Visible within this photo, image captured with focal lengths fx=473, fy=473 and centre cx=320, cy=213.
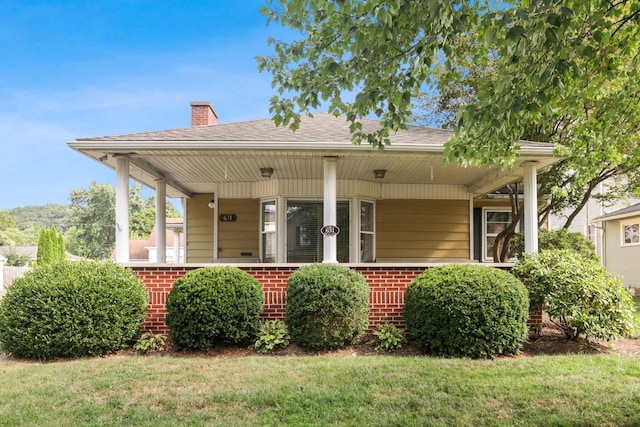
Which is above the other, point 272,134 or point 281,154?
point 272,134

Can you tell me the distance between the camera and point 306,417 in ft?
13.5

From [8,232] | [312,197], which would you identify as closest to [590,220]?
[312,197]

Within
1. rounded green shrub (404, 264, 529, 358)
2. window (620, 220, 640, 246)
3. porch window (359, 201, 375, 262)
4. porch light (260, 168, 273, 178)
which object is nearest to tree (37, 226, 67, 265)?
porch light (260, 168, 273, 178)

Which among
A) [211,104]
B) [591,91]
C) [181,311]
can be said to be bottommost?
[181,311]

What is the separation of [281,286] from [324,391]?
3.00 metres

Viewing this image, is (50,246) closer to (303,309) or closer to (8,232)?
(303,309)

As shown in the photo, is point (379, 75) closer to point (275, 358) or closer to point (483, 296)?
point (483, 296)

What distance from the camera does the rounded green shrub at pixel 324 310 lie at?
6.57 meters

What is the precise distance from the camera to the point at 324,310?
6.53 metres

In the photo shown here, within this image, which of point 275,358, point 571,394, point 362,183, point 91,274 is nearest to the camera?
point 571,394

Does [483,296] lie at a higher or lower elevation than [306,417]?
higher

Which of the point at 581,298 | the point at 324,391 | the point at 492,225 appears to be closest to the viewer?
the point at 324,391

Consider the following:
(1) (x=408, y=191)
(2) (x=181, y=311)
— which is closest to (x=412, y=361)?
(2) (x=181, y=311)

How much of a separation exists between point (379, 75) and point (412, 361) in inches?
137
